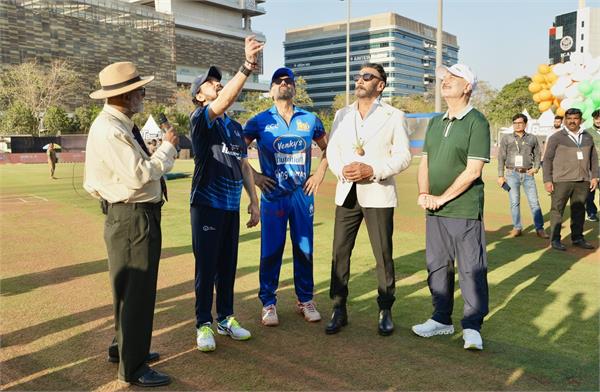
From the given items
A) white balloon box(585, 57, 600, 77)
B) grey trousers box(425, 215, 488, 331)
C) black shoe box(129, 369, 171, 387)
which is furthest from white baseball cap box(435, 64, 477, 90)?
white balloon box(585, 57, 600, 77)

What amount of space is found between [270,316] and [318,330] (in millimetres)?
468

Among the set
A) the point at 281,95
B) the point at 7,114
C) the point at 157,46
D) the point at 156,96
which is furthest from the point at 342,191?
the point at 157,46

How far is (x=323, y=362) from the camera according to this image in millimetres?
3850

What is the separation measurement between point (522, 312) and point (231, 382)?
3008mm

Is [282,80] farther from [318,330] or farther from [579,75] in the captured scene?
[579,75]

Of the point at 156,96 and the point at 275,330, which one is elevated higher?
the point at 156,96

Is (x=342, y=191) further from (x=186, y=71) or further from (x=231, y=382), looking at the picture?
(x=186, y=71)

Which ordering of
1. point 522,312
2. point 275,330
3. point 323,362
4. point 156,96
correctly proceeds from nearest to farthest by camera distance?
point 323,362 < point 275,330 < point 522,312 < point 156,96

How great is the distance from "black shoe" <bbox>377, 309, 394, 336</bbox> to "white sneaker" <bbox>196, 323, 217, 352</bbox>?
142cm

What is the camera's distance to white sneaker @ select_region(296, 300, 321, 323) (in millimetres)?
4777

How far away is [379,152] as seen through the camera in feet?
14.9

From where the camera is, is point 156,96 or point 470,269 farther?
point 156,96

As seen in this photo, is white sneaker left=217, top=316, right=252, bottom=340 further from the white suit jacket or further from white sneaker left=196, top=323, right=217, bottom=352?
the white suit jacket

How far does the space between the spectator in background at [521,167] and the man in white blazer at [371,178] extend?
509 centimetres
